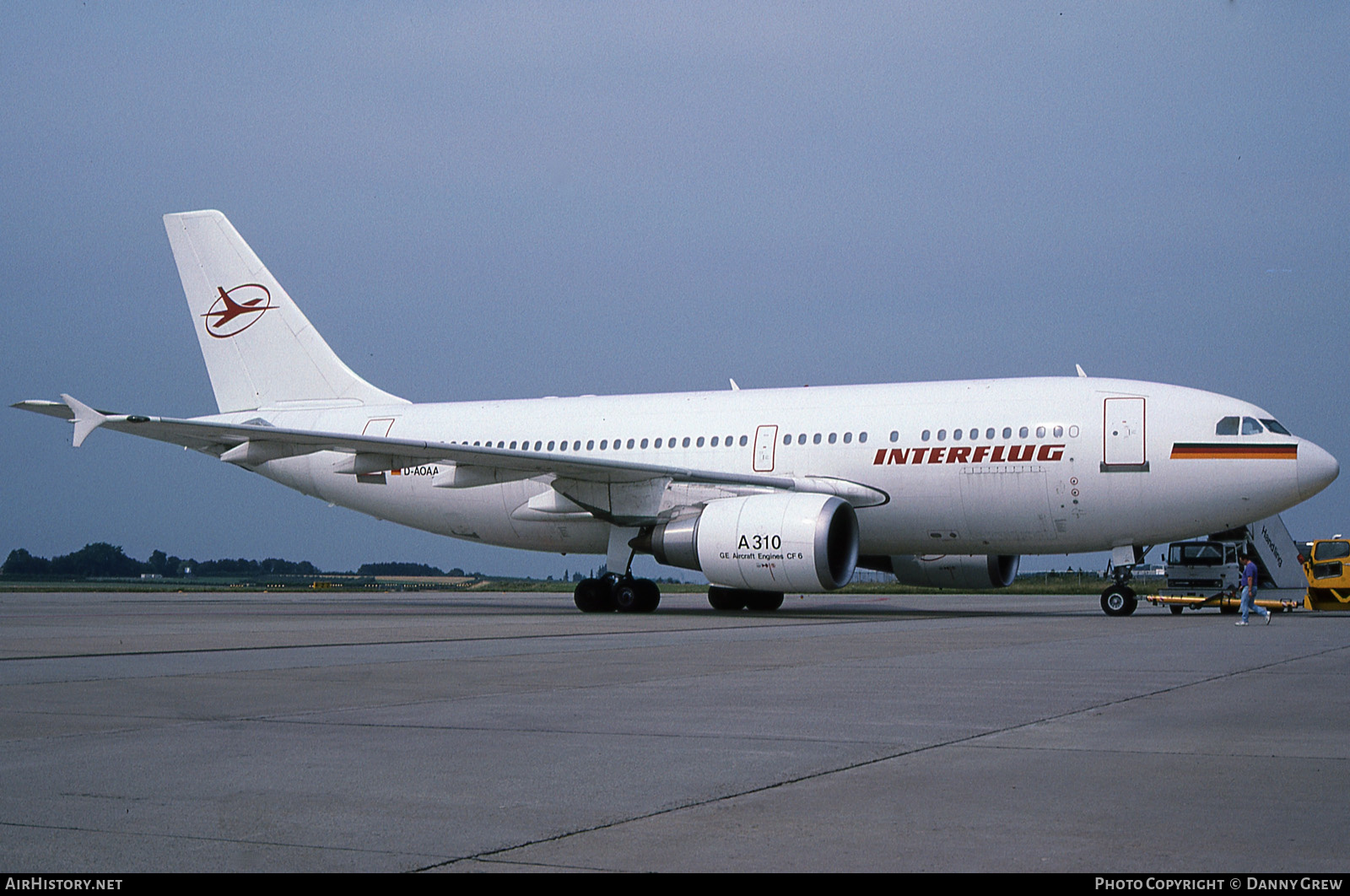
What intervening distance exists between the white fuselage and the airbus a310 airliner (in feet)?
0.11

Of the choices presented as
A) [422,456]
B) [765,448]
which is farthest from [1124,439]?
[422,456]

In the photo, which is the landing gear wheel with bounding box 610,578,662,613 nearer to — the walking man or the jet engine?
the jet engine

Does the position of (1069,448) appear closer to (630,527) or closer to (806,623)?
(806,623)

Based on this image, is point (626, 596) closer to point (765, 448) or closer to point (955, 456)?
point (765, 448)

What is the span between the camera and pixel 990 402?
2008 centimetres

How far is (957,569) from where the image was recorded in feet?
76.8

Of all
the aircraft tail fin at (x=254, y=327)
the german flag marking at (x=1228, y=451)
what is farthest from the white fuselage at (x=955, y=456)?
the aircraft tail fin at (x=254, y=327)

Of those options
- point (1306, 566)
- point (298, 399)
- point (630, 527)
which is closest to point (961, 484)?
point (630, 527)

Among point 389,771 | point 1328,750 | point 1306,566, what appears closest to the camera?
point 389,771

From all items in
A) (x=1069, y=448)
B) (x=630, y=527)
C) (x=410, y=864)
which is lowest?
(x=410, y=864)

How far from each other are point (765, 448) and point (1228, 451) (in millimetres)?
7014

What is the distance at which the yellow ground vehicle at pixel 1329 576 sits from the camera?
24.2 metres
